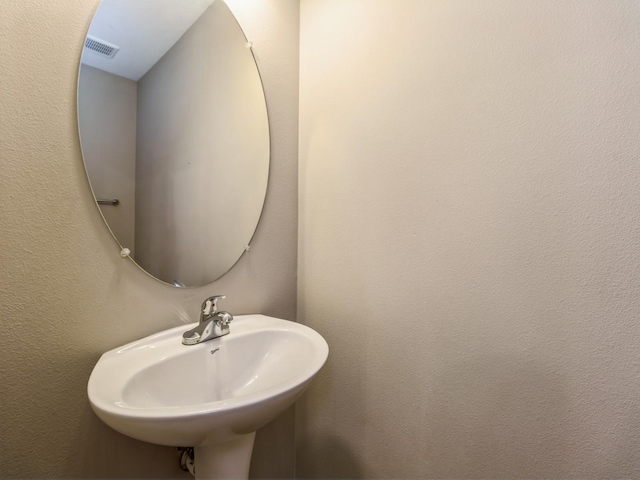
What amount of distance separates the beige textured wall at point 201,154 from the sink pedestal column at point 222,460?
0.43 m

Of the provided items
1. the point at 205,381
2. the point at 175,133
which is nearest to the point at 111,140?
the point at 175,133

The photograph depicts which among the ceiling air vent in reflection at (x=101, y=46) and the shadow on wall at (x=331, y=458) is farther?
the shadow on wall at (x=331, y=458)

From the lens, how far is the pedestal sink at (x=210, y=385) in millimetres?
477

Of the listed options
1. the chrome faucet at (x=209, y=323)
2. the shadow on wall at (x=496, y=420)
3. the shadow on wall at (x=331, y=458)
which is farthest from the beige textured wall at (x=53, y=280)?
the shadow on wall at (x=496, y=420)

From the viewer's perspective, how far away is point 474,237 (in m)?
0.75

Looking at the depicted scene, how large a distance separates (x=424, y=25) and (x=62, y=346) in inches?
50.1

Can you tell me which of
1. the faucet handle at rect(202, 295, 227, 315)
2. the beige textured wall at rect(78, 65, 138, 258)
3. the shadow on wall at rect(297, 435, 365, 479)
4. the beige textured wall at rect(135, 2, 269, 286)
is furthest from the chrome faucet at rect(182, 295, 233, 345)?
the shadow on wall at rect(297, 435, 365, 479)

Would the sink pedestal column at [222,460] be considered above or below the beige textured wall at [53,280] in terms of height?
below

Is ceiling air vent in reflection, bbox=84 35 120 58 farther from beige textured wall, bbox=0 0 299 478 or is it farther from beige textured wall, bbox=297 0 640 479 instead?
beige textured wall, bbox=297 0 640 479

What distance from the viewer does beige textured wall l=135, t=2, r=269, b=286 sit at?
2.59 feet

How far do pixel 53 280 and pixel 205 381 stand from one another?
0.43 meters

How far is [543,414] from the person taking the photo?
668 millimetres

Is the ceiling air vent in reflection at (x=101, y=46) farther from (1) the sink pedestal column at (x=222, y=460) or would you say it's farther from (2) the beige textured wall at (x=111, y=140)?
(1) the sink pedestal column at (x=222, y=460)

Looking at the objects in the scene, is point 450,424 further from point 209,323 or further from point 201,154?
point 201,154
